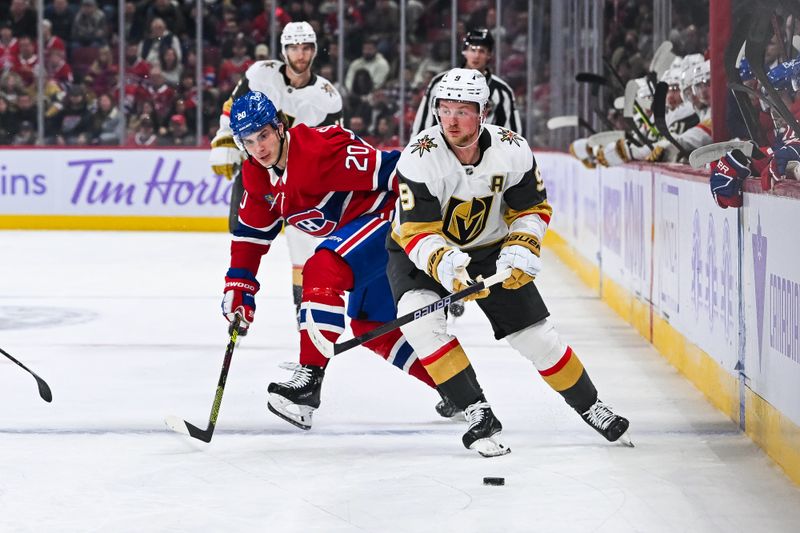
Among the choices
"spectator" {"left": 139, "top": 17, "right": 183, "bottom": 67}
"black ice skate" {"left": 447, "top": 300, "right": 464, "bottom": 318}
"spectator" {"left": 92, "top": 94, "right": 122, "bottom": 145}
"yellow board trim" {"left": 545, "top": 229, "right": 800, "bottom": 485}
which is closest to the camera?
"yellow board trim" {"left": 545, "top": 229, "right": 800, "bottom": 485}

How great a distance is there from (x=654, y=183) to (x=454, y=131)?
97.9 inches

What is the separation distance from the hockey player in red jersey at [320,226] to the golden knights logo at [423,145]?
19.1 inches

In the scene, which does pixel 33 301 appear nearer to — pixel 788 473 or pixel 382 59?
pixel 788 473

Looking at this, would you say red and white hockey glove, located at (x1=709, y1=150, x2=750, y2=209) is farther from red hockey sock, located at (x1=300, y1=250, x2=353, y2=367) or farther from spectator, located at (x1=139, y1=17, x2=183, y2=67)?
spectator, located at (x1=139, y1=17, x2=183, y2=67)

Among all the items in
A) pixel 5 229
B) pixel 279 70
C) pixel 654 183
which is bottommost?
pixel 5 229

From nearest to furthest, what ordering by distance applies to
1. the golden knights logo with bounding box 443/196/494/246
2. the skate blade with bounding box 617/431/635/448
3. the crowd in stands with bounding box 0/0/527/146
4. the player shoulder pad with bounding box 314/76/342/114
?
the golden knights logo with bounding box 443/196/494/246
the skate blade with bounding box 617/431/635/448
the player shoulder pad with bounding box 314/76/342/114
the crowd in stands with bounding box 0/0/527/146

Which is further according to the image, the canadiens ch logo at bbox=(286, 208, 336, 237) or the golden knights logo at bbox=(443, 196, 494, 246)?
the canadiens ch logo at bbox=(286, 208, 336, 237)

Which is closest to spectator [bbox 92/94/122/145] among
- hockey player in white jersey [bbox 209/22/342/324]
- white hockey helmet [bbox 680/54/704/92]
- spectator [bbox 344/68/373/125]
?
spectator [bbox 344/68/373/125]

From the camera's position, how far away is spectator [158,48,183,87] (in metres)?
12.9

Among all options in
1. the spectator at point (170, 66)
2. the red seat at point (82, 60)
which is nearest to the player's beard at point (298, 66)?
the spectator at point (170, 66)

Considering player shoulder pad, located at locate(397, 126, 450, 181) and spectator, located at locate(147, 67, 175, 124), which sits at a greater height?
spectator, located at locate(147, 67, 175, 124)

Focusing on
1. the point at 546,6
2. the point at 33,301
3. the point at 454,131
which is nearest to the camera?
the point at 454,131

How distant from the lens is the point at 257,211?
4258mm

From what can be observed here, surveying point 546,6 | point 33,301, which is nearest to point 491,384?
point 33,301
